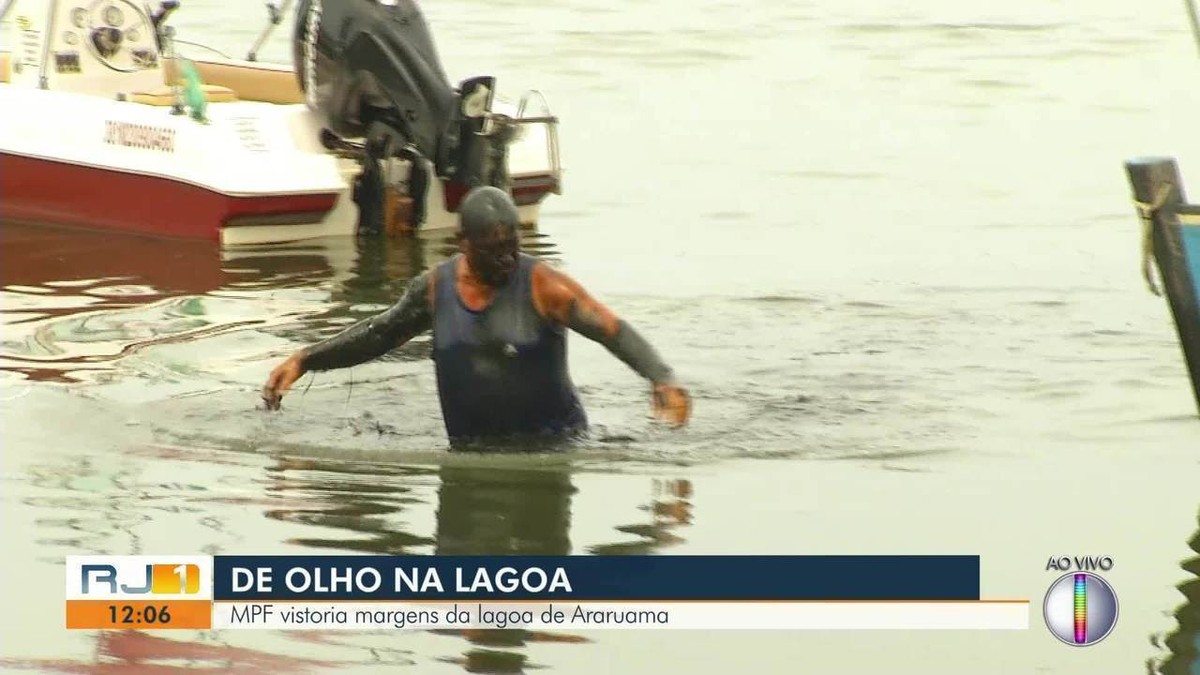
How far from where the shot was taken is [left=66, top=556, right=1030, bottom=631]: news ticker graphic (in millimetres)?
8016

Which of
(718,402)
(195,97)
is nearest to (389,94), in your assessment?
(195,97)

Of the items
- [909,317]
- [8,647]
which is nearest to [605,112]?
[909,317]

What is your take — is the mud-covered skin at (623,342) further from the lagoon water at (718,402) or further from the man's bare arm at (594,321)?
the lagoon water at (718,402)

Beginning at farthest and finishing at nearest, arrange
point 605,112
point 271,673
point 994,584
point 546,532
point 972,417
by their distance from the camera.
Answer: point 605,112 < point 972,417 < point 546,532 < point 994,584 < point 271,673

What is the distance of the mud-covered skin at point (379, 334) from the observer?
9.69m

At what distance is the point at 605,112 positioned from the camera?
23.0 m

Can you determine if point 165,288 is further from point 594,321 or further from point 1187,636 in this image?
point 1187,636

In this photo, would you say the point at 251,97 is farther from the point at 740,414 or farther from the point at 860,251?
the point at 740,414

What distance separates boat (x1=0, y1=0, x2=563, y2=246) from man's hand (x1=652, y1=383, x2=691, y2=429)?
266 inches

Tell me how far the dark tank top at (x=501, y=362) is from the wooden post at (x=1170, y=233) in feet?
7.93

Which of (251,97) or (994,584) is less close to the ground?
(251,97)

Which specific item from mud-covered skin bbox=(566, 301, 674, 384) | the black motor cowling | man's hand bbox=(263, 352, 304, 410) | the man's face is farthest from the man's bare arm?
the black motor cowling

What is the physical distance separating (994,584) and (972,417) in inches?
115

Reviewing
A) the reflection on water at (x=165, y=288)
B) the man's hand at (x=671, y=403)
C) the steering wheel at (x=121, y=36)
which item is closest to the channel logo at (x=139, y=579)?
the man's hand at (x=671, y=403)
